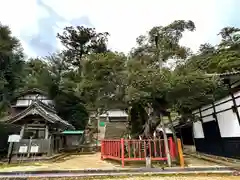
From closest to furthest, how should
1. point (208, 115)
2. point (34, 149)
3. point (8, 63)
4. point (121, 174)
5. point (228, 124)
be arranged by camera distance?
point (121, 174)
point (228, 124)
point (208, 115)
point (34, 149)
point (8, 63)

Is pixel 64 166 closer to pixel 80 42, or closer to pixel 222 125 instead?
pixel 222 125

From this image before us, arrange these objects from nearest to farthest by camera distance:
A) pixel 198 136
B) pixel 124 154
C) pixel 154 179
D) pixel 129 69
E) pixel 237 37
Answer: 1. pixel 154 179
2. pixel 124 154
3. pixel 129 69
4. pixel 198 136
5. pixel 237 37

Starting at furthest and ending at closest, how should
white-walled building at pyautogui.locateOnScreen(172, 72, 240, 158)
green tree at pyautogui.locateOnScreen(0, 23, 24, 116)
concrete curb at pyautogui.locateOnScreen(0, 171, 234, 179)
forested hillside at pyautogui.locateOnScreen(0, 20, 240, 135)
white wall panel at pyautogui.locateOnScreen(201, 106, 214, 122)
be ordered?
1. green tree at pyautogui.locateOnScreen(0, 23, 24, 116)
2. white wall panel at pyautogui.locateOnScreen(201, 106, 214, 122)
3. white-walled building at pyautogui.locateOnScreen(172, 72, 240, 158)
4. forested hillside at pyautogui.locateOnScreen(0, 20, 240, 135)
5. concrete curb at pyautogui.locateOnScreen(0, 171, 234, 179)

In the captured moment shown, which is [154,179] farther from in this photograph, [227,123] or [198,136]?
[198,136]

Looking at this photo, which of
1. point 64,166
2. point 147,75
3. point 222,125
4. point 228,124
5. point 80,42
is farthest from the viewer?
point 80,42

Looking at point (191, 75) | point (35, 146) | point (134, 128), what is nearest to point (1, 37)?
point (35, 146)

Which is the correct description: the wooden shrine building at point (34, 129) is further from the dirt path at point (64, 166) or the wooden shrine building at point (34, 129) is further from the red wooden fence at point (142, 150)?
the red wooden fence at point (142, 150)

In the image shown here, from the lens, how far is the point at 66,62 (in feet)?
108

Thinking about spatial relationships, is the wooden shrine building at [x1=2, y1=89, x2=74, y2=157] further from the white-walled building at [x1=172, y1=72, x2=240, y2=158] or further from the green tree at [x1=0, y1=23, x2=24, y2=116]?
the white-walled building at [x1=172, y1=72, x2=240, y2=158]

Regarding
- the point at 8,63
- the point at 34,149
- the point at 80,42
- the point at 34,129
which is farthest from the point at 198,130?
the point at 80,42

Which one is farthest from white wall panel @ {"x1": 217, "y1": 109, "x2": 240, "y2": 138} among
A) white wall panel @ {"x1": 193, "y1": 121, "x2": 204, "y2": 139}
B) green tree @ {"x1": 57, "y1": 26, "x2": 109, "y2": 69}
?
green tree @ {"x1": 57, "y1": 26, "x2": 109, "y2": 69}

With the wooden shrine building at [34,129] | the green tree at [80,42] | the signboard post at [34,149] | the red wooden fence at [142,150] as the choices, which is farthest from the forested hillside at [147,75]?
the green tree at [80,42]

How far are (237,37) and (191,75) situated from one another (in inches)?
589

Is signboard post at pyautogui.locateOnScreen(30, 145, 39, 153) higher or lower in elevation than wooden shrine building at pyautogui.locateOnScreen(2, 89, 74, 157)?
lower
